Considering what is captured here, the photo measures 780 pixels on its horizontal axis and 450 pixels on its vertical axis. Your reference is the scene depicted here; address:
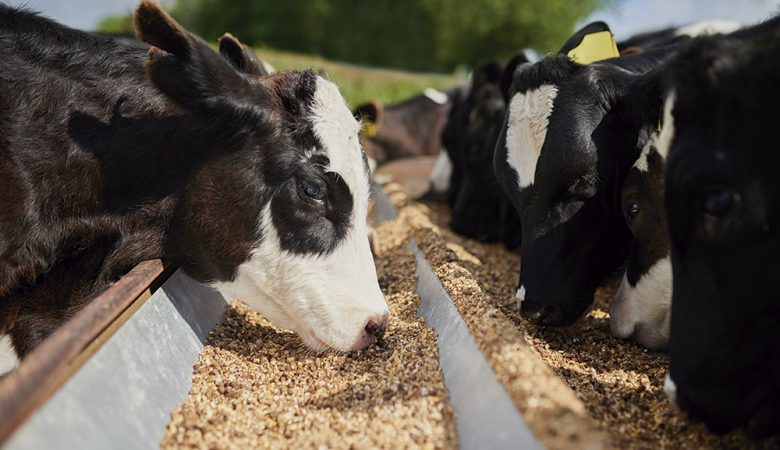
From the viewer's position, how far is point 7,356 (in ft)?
10.0

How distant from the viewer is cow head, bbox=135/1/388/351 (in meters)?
3.05

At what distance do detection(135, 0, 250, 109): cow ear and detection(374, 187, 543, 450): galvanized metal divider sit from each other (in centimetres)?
132

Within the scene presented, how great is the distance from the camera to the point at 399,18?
128 ft

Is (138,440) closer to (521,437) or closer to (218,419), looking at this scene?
(218,419)

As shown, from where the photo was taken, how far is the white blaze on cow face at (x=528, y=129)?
378cm

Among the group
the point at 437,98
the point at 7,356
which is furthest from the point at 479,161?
the point at 437,98

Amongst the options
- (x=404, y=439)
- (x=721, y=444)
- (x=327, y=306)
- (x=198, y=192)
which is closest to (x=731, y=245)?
(x=721, y=444)

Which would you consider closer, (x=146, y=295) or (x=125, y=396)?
(x=125, y=396)

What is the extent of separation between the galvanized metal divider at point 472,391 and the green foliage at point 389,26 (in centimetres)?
3678

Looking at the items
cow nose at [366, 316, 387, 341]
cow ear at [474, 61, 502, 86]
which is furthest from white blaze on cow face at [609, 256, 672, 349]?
cow ear at [474, 61, 502, 86]

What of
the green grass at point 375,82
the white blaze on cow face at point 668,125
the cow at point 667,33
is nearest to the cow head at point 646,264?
the white blaze on cow face at point 668,125

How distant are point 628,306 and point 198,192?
202 cm

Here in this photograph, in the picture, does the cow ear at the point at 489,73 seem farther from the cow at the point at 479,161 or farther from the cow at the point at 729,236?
the cow at the point at 729,236

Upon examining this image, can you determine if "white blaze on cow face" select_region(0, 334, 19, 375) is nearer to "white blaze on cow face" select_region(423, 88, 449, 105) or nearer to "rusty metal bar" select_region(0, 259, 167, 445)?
"rusty metal bar" select_region(0, 259, 167, 445)
